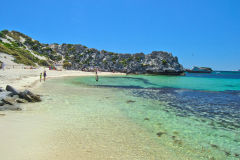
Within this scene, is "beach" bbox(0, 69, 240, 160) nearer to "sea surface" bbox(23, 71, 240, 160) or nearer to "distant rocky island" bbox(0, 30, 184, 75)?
"sea surface" bbox(23, 71, 240, 160)

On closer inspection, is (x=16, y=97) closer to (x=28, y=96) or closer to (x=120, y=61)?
(x=28, y=96)

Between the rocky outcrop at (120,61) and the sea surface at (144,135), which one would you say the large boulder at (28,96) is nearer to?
the sea surface at (144,135)

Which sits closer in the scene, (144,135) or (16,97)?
(144,135)

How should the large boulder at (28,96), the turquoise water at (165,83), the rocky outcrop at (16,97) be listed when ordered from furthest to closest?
1. the turquoise water at (165,83)
2. the large boulder at (28,96)
3. the rocky outcrop at (16,97)

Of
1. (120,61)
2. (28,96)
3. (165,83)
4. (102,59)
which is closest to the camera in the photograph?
(28,96)

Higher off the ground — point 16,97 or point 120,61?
point 120,61

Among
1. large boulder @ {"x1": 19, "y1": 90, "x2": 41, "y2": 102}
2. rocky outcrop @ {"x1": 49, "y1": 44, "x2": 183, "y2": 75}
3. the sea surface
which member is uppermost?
rocky outcrop @ {"x1": 49, "y1": 44, "x2": 183, "y2": 75}

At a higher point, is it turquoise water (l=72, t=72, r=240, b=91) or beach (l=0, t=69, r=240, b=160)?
turquoise water (l=72, t=72, r=240, b=91)

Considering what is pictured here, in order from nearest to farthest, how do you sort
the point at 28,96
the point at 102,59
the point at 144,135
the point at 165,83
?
the point at 144,135 < the point at 28,96 < the point at 165,83 < the point at 102,59

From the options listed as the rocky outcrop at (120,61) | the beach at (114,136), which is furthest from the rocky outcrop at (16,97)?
the rocky outcrop at (120,61)

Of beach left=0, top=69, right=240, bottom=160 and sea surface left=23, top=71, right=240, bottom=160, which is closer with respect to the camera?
beach left=0, top=69, right=240, bottom=160

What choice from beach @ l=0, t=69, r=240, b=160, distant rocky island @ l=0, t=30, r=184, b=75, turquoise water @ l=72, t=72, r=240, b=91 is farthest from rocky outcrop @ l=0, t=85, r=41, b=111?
distant rocky island @ l=0, t=30, r=184, b=75

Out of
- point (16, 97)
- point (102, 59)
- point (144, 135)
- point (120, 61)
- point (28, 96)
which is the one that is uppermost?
point (102, 59)

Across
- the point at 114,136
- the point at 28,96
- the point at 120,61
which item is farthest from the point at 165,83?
the point at 120,61
